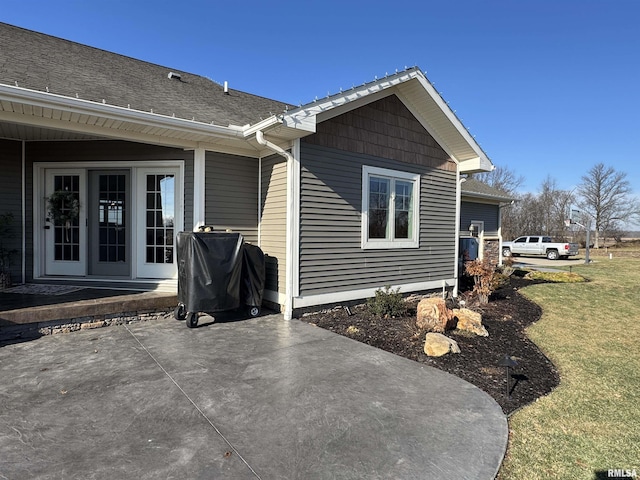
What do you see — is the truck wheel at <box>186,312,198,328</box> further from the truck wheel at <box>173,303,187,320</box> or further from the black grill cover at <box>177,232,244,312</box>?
the truck wheel at <box>173,303,187,320</box>

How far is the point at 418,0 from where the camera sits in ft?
27.6

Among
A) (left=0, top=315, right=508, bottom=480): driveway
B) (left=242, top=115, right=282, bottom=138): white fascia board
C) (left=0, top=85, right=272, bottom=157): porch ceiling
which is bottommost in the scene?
(left=0, top=315, right=508, bottom=480): driveway

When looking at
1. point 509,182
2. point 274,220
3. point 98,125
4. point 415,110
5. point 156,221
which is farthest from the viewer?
point 509,182

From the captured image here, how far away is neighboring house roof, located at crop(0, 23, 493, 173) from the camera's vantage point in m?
4.43

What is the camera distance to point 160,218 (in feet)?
20.3

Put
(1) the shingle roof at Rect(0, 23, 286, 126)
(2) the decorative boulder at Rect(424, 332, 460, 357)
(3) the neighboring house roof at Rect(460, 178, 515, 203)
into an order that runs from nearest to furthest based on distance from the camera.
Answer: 1. (2) the decorative boulder at Rect(424, 332, 460, 357)
2. (1) the shingle roof at Rect(0, 23, 286, 126)
3. (3) the neighboring house roof at Rect(460, 178, 515, 203)

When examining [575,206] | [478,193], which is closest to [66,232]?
[478,193]

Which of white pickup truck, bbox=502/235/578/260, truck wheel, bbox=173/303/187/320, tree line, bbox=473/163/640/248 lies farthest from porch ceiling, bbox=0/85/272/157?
tree line, bbox=473/163/640/248

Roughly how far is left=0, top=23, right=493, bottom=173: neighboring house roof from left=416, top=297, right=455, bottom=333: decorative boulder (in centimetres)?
315

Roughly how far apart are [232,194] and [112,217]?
221 cm

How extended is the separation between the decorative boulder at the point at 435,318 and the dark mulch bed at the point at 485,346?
122 millimetres

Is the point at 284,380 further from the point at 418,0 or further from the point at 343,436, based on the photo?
the point at 418,0

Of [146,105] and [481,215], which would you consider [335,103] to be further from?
[481,215]

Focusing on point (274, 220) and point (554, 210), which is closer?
point (274, 220)
